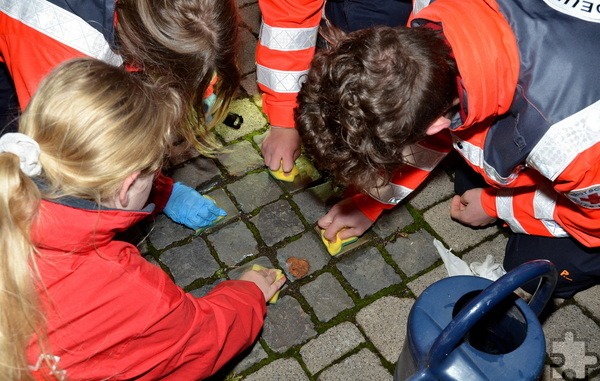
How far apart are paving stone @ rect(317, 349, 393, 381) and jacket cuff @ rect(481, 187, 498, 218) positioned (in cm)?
92

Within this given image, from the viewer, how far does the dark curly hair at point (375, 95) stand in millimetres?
2201

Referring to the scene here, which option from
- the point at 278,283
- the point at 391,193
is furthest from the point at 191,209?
the point at 391,193

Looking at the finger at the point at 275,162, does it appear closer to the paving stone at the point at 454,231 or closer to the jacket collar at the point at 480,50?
the paving stone at the point at 454,231

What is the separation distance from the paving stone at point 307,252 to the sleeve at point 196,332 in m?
0.37

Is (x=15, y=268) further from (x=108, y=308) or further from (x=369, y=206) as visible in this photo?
(x=369, y=206)

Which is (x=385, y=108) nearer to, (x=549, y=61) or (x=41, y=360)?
(x=549, y=61)

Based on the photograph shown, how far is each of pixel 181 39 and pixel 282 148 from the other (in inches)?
44.5

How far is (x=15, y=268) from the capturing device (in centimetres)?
197

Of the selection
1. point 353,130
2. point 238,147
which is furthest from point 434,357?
point 238,147

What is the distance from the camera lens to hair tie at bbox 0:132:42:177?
1970 millimetres

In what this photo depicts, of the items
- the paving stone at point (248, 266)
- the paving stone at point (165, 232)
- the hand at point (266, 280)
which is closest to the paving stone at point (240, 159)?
the paving stone at point (165, 232)

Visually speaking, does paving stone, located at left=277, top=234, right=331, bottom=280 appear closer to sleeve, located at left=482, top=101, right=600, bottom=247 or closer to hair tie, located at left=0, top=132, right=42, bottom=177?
sleeve, located at left=482, top=101, right=600, bottom=247

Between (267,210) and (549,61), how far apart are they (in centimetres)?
169

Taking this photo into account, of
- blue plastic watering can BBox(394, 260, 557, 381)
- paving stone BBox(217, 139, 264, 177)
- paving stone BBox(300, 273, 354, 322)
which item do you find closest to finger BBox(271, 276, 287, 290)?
paving stone BBox(300, 273, 354, 322)
